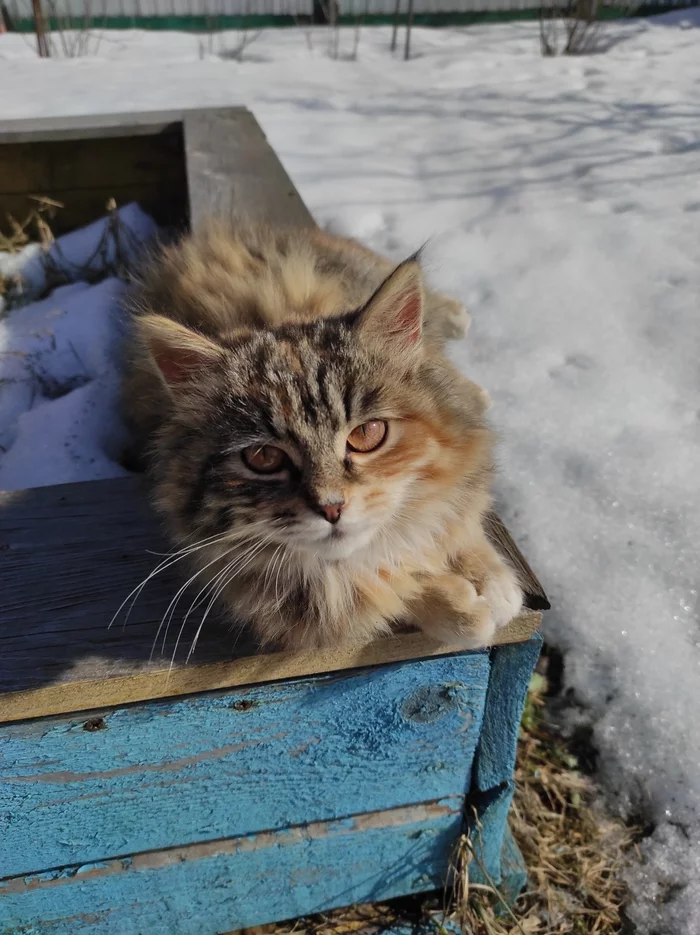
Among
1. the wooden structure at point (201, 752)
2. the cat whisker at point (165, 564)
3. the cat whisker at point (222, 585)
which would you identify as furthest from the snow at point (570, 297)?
the cat whisker at point (222, 585)

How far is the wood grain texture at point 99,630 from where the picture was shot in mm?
1047

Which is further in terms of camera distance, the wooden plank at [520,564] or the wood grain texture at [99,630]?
the wooden plank at [520,564]

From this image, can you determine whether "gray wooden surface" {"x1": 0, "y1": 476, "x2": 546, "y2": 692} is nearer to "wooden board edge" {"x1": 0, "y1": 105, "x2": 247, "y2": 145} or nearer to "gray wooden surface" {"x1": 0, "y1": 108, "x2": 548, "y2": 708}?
"gray wooden surface" {"x1": 0, "y1": 108, "x2": 548, "y2": 708}

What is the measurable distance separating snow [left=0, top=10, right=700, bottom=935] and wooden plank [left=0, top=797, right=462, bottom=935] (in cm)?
51

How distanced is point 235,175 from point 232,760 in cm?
209

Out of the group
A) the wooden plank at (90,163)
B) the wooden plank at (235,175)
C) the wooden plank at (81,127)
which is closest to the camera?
the wooden plank at (235,175)

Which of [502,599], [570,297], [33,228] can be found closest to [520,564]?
[502,599]

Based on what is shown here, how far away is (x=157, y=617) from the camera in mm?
1145

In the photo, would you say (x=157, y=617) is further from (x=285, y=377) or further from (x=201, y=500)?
(x=285, y=377)

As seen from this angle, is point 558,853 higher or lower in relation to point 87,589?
lower

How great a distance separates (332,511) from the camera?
1039 mm

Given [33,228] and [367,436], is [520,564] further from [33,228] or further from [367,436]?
[33,228]

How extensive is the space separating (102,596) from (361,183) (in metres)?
2.89

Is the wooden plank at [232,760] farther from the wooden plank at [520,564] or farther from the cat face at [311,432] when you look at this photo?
the cat face at [311,432]
